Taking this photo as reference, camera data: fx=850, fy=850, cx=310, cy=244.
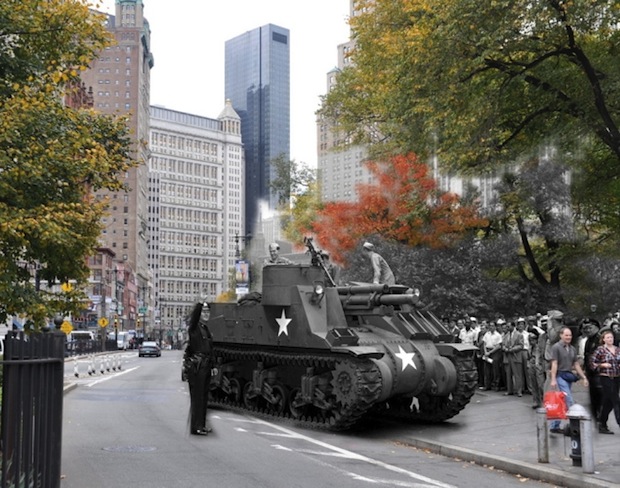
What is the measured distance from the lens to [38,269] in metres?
13.8

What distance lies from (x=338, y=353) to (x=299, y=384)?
1.84 metres

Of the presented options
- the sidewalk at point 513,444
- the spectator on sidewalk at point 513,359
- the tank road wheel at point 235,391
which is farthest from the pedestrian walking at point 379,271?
the spectator on sidewalk at point 513,359

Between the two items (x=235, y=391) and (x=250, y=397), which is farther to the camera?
(x=235, y=391)

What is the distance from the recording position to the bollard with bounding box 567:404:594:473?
9594 mm

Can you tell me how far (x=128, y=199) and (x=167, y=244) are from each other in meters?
46.3

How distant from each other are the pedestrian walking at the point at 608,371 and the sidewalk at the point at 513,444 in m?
0.51

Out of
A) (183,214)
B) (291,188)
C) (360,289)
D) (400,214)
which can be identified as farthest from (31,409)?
(183,214)

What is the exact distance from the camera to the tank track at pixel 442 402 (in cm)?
1469

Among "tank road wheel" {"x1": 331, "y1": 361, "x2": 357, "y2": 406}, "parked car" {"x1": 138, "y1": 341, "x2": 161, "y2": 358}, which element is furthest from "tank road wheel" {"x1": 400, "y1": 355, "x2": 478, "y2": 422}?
"parked car" {"x1": 138, "y1": 341, "x2": 161, "y2": 358}

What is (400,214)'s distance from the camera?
3238cm

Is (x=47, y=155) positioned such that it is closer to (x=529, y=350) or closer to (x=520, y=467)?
(x=520, y=467)

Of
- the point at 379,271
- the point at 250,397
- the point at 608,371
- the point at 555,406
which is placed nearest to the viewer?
the point at 555,406

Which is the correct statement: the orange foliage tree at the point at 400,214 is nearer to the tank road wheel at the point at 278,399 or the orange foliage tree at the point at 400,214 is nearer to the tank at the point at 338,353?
the tank at the point at 338,353

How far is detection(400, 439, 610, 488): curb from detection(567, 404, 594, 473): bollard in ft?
0.68
